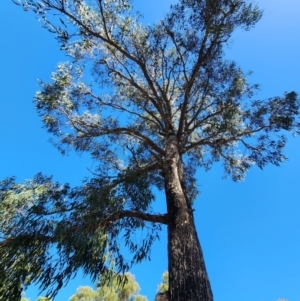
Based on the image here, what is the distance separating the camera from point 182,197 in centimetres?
400

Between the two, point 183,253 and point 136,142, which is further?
point 136,142

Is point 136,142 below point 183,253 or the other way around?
the other way around

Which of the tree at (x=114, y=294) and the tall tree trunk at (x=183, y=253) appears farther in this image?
the tree at (x=114, y=294)

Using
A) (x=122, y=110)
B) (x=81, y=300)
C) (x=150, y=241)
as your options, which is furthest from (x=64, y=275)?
(x=81, y=300)

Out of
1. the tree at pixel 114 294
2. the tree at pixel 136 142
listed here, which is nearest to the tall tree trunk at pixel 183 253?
the tree at pixel 136 142

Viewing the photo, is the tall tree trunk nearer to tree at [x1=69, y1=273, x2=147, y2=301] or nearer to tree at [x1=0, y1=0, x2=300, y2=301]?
tree at [x1=0, y1=0, x2=300, y2=301]

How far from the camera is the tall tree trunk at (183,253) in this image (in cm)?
285

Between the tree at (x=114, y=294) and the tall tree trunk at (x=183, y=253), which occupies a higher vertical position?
the tree at (x=114, y=294)

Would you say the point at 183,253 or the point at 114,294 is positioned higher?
the point at 114,294

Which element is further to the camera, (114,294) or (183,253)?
(114,294)

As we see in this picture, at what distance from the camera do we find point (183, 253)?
321 centimetres

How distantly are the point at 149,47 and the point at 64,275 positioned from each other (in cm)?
519

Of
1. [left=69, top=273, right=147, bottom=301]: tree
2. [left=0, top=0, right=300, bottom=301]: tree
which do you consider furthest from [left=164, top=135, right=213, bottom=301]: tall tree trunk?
[left=69, top=273, right=147, bottom=301]: tree

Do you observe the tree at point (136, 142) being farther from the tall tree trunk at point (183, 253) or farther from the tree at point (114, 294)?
the tree at point (114, 294)
